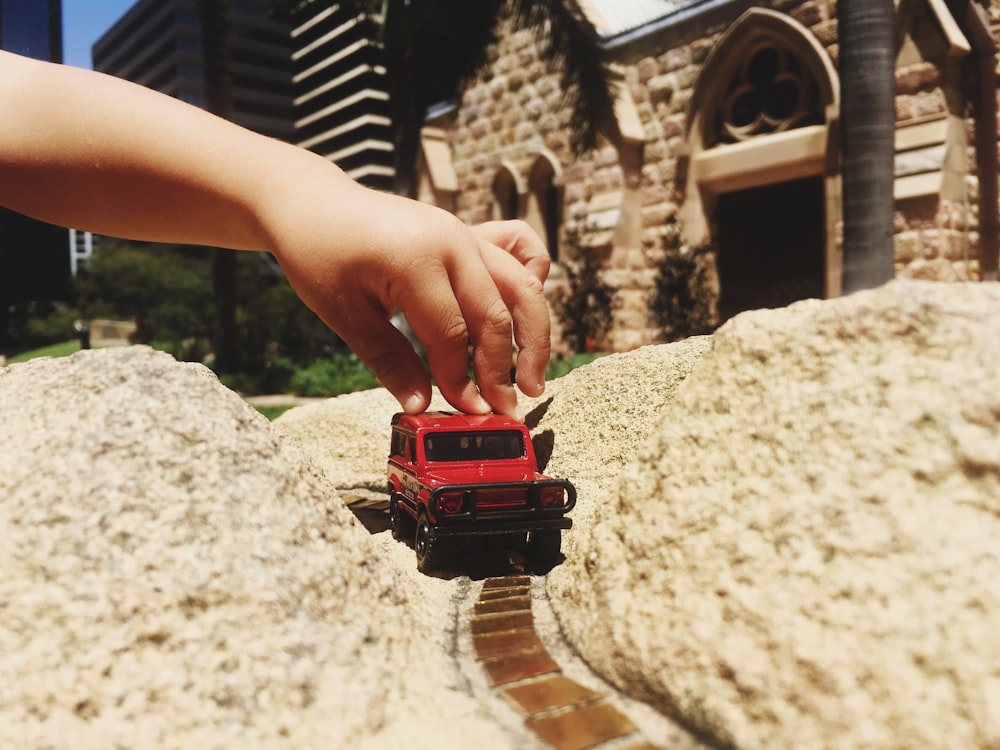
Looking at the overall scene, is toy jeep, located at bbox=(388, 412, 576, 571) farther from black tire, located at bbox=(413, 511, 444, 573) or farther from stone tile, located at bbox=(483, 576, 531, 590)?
stone tile, located at bbox=(483, 576, 531, 590)

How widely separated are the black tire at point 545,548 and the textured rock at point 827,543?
1.96ft

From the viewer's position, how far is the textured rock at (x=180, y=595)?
155 cm

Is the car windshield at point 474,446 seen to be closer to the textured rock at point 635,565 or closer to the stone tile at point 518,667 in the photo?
the textured rock at point 635,565

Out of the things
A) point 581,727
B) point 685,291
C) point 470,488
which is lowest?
point 581,727

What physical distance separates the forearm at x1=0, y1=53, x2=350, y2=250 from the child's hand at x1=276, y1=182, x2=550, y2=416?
0.62 ft

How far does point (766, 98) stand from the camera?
10219mm

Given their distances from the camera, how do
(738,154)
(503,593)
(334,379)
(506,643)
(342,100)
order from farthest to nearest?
(342,100) < (334,379) < (738,154) < (503,593) < (506,643)

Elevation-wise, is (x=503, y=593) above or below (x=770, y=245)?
below

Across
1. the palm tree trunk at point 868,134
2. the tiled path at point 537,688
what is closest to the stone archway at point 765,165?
the palm tree trunk at point 868,134

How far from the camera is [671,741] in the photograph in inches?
65.0

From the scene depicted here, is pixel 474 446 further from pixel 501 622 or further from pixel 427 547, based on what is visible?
pixel 501 622

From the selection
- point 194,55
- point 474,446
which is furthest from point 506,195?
point 474,446

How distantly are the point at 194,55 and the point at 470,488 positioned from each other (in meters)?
12.2

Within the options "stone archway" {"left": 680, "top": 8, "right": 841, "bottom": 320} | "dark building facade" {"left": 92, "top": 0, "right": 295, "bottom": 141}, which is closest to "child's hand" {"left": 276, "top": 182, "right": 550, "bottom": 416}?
"dark building facade" {"left": 92, "top": 0, "right": 295, "bottom": 141}
